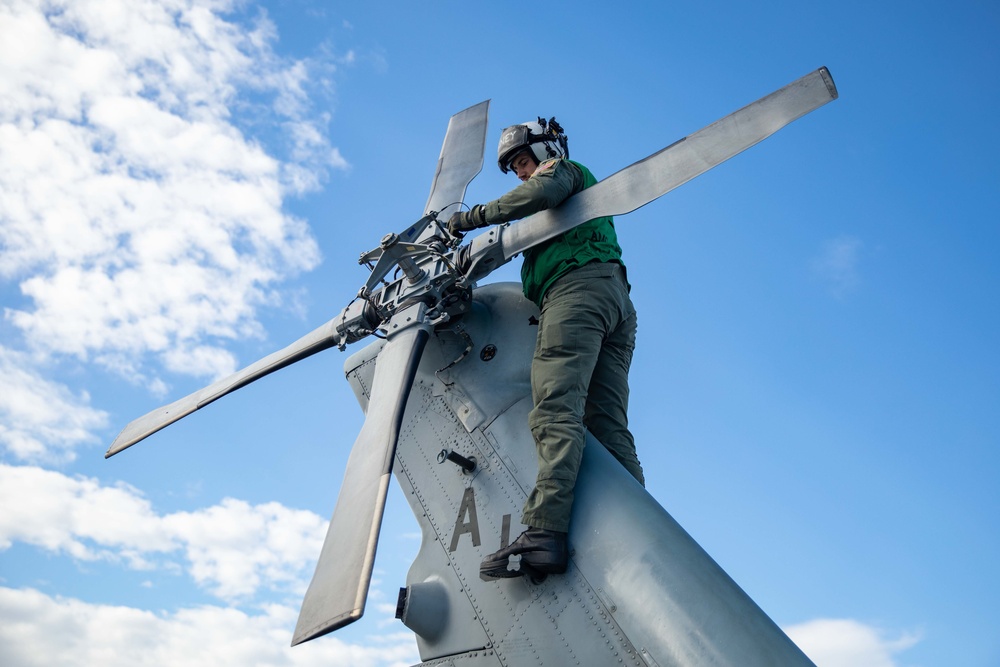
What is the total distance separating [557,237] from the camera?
5.51m

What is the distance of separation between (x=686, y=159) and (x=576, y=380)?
1.48 meters

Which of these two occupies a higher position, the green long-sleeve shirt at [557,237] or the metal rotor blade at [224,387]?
the metal rotor blade at [224,387]

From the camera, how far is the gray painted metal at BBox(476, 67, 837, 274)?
436 cm

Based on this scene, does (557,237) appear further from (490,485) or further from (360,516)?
(360,516)

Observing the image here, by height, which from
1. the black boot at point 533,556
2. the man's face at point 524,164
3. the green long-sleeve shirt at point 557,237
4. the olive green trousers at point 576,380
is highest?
the man's face at point 524,164

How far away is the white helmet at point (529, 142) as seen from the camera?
6.13 metres

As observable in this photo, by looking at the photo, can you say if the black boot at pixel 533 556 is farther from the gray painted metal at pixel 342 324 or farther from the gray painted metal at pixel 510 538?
the gray painted metal at pixel 342 324

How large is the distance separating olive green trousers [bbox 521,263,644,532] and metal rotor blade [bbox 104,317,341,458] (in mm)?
2034

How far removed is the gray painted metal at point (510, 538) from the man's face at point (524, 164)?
0.91 meters

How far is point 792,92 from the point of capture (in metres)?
4.39

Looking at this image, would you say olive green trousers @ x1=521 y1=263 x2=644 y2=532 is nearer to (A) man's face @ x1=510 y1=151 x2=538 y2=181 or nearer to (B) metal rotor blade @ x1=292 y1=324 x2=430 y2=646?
(B) metal rotor blade @ x1=292 y1=324 x2=430 y2=646

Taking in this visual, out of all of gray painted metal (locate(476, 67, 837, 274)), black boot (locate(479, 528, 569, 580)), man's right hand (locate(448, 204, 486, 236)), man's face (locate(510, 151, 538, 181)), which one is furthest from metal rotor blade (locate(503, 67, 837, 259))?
black boot (locate(479, 528, 569, 580))

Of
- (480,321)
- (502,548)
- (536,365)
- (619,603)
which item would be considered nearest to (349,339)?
(480,321)

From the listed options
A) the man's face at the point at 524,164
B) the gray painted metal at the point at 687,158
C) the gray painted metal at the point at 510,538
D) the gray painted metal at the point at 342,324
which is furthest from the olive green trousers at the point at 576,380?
the gray painted metal at the point at 342,324
